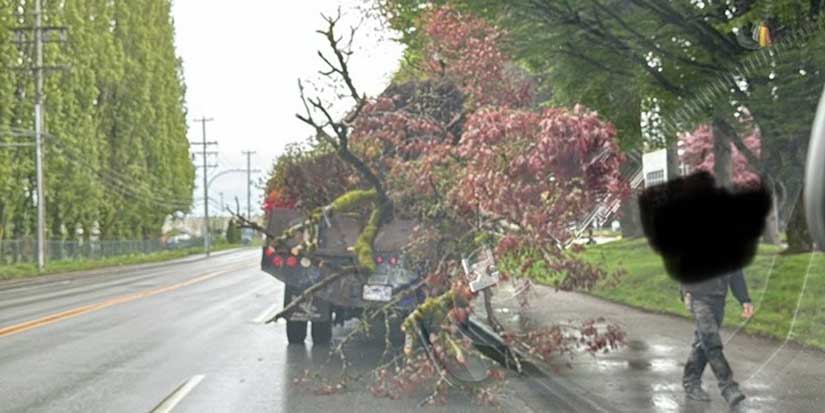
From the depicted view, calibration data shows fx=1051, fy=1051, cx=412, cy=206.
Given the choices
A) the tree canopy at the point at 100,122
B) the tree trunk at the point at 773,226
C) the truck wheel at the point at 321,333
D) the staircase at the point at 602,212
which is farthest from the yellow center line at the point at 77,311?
the tree canopy at the point at 100,122

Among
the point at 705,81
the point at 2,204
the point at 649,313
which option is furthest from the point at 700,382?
the point at 2,204

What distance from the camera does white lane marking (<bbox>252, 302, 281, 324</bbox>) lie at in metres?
17.2

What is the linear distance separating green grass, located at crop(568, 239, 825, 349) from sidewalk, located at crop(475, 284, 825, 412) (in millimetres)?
170

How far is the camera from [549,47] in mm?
10625

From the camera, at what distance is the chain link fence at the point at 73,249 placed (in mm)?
45125

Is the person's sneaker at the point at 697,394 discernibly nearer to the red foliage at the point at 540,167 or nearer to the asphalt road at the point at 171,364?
the asphalt road at the point at 171,364

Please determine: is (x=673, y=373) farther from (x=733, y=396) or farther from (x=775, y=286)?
(x=733, y=396)

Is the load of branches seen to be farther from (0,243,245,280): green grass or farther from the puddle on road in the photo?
(0,243,245,280): green grass

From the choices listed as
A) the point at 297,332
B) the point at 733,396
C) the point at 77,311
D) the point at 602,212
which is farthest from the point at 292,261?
the point at 77,311

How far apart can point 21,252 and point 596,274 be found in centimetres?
4106

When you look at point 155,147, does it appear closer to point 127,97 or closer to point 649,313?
point 127,97

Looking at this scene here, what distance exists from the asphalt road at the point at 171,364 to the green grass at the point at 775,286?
2.38 m

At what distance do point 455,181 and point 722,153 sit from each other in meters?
2.62

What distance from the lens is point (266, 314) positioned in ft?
61.1
